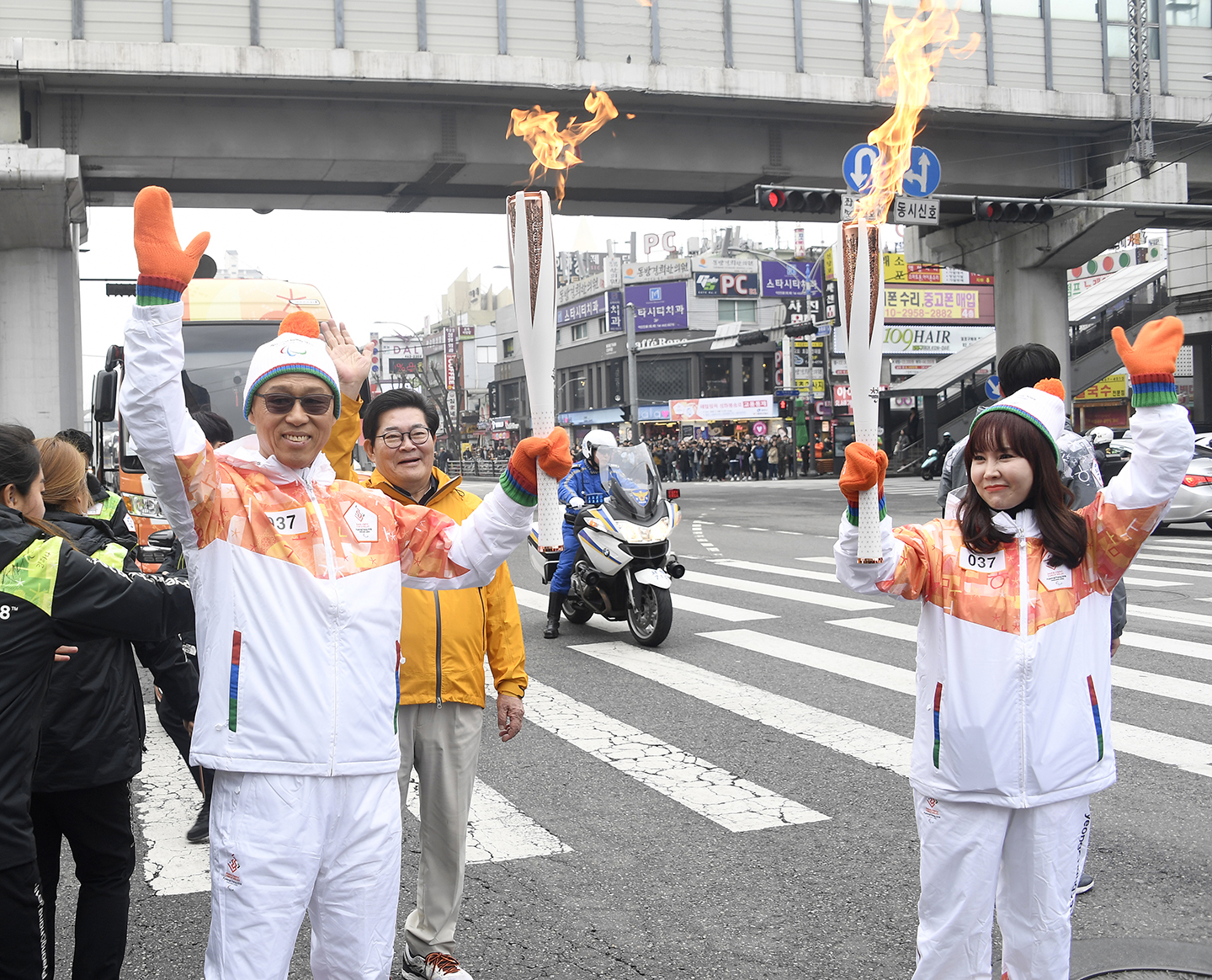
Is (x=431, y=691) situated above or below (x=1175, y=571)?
above

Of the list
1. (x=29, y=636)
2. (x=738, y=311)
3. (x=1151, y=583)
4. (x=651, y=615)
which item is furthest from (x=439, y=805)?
(x=738, y=311)

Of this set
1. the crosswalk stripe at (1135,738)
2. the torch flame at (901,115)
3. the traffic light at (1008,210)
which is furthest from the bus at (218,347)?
the traffic light at (1008,210)

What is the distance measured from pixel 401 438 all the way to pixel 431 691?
0.77 metres

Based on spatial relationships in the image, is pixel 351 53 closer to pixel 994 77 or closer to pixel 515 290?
pixel 994 77

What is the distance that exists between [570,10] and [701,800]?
14.8 meters

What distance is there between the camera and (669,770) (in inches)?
219

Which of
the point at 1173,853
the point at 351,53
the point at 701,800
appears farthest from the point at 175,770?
the point at 351,53

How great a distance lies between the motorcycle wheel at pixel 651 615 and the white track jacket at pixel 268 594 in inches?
245

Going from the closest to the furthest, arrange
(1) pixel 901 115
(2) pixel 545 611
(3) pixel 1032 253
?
(1) pixel 901 115
(2) pixel 545 611
(3) pixel 1032 253

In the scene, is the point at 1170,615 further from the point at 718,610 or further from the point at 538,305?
the point at 538,305

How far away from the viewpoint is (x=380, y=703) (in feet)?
8.30

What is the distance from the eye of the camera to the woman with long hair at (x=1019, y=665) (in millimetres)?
2650

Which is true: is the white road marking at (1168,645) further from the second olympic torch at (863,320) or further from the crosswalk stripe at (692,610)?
the second olympic torch at (863,320)

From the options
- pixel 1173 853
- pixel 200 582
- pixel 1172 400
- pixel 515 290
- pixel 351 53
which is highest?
pixel 351 53
